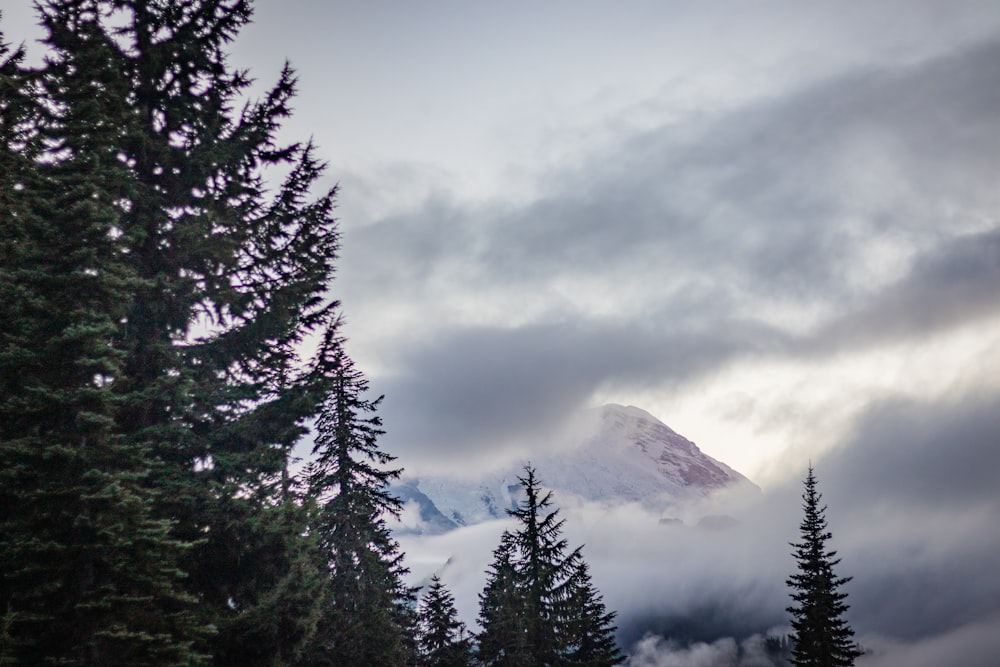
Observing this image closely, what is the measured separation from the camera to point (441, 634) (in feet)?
131

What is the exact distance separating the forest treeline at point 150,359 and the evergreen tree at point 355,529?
14.5 ft

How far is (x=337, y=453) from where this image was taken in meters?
25.9

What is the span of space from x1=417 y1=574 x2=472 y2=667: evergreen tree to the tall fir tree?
86.4 feet

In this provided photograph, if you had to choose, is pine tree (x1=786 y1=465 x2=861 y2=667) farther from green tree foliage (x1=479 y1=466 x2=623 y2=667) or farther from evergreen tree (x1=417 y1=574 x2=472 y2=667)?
evergreen tree (x1=417 y1=574 x2=472 y2=667)

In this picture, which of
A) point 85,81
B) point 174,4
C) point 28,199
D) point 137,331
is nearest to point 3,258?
point 28,199

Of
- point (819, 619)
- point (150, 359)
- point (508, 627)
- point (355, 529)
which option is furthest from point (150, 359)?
point (819, 619)

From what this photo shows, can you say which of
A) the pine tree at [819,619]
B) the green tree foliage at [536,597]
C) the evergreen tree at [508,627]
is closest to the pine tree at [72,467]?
the evergreen tree at [508,627]

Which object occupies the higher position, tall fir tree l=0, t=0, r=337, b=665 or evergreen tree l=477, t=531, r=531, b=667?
tall fir tree l=0, t=0, r=337, b=665

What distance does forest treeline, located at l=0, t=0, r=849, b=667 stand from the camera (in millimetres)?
11547

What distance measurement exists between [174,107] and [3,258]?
4897 millimetres

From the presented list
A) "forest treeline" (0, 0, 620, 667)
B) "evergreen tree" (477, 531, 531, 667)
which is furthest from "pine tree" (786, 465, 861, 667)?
"forest treeline" (0, 0, 620, 667)

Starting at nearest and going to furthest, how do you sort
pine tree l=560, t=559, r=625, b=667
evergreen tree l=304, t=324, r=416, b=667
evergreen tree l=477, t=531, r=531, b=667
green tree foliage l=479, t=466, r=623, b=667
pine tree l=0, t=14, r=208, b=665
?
1. pine tree l=0, t=14, r=208, b=665
2. evergreen tree l=304, t=324, r=416, b=667
3. evergreen tree l=477, t=531, r=531, b=667
4. green tree foliage l=479, t=466, r=623, b=667
5. pine tree l=560, t=559, r=625, b=667

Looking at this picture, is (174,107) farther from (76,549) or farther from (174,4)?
(76,549)

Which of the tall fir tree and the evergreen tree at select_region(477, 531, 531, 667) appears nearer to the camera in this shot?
the tall fir tree
